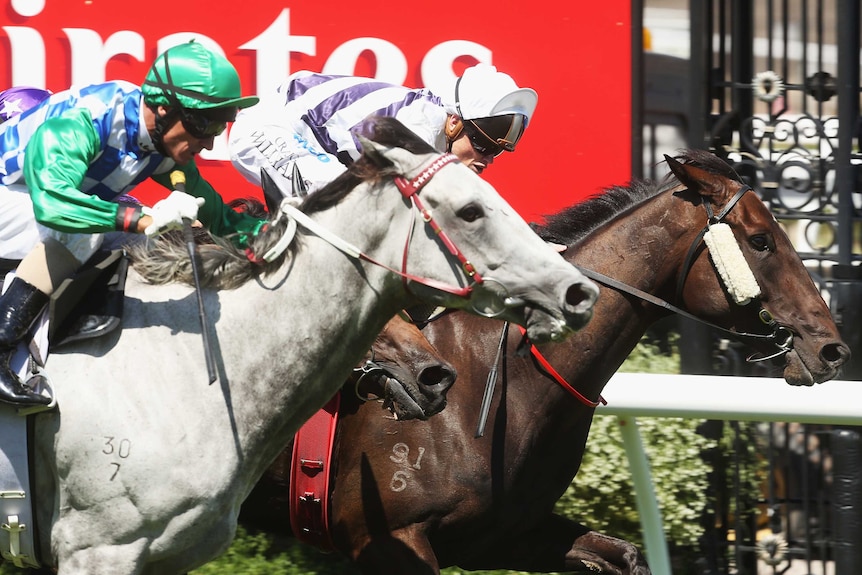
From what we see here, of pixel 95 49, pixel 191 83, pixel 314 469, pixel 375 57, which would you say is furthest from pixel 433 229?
pixel 95 49

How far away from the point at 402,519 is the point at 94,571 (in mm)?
1058

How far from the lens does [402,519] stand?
3748 millimetres

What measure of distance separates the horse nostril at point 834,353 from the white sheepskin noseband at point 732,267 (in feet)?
0.92

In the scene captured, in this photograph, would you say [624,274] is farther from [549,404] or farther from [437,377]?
[437,377]

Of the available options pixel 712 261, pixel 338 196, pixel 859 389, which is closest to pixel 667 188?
pixel 712 261

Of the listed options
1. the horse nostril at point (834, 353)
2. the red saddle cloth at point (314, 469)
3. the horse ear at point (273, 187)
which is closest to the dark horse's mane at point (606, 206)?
the horse nostril at point (834, 353)

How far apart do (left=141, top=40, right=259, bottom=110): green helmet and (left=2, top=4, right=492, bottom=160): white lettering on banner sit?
2334 mm

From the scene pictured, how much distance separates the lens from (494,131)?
4.08m

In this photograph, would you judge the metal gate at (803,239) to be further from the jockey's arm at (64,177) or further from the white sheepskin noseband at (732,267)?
the jockey's arm at (64,177)

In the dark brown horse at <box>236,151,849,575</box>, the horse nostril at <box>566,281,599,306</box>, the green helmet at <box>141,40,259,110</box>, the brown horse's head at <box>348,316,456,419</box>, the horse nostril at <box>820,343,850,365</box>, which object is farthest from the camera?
the horse nostril at <box>820,343,850,365</box>

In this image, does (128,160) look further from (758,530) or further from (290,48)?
(758,530)

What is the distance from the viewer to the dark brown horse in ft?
12.3

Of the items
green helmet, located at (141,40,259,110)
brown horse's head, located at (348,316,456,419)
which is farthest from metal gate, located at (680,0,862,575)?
green helmet, located at (141,40,259,110)

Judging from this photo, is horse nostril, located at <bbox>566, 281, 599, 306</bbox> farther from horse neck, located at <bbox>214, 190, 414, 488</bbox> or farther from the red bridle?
horse neck, located at <bbox>214, 190, 414, 488</bbox>
